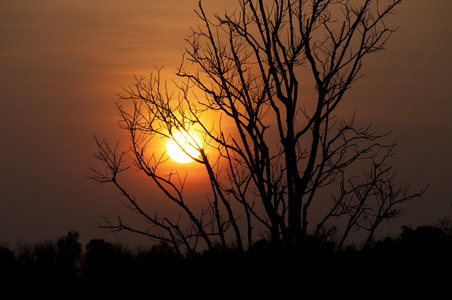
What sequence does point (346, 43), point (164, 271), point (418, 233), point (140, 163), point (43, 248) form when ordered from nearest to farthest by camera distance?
point (346, 43), point (140, 163), point (164, 271), point (418, 233), point (43, 248)

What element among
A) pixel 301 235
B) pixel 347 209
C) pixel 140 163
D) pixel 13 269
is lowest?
pixel 301 235

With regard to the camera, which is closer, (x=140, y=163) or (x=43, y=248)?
(x=140, y=163)

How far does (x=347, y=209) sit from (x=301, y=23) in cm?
268

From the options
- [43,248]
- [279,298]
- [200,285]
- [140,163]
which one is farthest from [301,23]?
[43,248]

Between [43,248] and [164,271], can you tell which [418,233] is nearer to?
[164,271]

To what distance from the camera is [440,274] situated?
9.99 metres

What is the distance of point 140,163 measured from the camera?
29.3ft

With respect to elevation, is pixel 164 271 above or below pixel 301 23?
below

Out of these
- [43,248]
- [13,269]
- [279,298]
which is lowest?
[279,298]

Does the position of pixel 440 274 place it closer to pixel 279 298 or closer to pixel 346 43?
pixel 279 298

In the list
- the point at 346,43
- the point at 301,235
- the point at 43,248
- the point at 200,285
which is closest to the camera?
the point at 301,235

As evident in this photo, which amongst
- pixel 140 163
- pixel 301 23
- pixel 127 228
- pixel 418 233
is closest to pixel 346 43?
pixel 301 23

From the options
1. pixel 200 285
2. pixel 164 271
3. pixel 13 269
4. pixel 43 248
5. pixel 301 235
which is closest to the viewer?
pixel 301 235

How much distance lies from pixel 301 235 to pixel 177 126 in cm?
231
